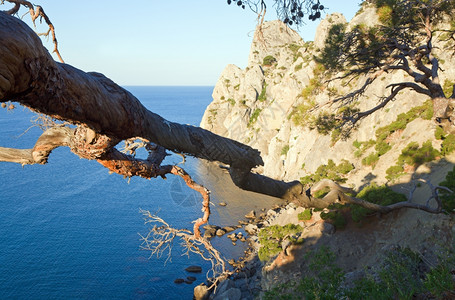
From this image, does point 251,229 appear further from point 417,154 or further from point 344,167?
point 417,154

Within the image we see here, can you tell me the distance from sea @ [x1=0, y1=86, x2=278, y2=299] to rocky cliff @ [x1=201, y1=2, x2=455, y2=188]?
990 cm

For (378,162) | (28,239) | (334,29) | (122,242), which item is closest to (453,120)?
(334,29)

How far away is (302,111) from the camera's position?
134 ft

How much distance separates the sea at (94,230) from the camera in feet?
83.1

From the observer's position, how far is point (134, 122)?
11.1ft

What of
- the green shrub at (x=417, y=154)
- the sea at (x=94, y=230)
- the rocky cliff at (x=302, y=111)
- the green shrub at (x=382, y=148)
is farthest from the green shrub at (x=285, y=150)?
the green shrub at (x=417, y=154)

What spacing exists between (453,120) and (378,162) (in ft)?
45.7

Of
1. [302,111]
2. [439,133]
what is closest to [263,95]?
[302,111]

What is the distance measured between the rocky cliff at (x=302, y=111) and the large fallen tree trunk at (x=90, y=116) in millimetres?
2015

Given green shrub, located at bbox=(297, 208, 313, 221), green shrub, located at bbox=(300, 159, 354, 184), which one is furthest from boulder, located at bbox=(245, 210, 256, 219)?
green shrub, located at bbox=(297, 208, 313, 221)

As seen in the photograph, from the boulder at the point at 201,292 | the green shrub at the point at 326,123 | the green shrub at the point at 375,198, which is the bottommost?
the boulder at the point at 201,292

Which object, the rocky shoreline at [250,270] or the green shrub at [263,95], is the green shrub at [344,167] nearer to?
the rocky shoreline at [250,270]

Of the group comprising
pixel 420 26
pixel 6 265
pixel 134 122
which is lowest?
pixel 6 265

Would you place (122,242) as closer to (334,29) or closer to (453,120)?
(334,29)
